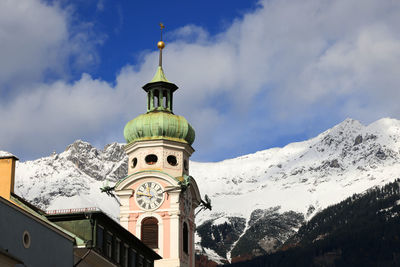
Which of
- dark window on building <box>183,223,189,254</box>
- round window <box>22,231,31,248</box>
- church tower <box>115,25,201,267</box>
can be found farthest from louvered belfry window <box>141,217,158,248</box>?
round window <box>22,231,31,248</box>

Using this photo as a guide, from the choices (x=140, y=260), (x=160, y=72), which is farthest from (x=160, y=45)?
(x=140, y=260)

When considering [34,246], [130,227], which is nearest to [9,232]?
[34,246]

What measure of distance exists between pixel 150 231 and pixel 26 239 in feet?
133

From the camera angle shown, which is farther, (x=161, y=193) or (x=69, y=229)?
(x=161, y=193)

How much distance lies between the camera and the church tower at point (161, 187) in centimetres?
8094

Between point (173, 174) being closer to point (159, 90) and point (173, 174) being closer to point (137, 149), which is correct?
point (137, 149)

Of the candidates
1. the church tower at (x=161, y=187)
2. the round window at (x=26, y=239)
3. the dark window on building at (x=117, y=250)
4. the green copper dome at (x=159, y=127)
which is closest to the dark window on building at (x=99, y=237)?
the dark window on building at (x=117, y=250)

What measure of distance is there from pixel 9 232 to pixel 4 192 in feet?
31.9

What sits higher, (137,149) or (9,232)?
(137,149)

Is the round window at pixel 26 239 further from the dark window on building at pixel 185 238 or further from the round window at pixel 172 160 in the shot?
the round window at pixel 172 160

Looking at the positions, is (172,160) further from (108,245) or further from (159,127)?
(108,245)

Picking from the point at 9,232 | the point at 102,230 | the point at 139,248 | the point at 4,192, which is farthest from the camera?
Result: the point at 139,248

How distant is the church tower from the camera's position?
266 feet

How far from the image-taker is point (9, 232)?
130ft
